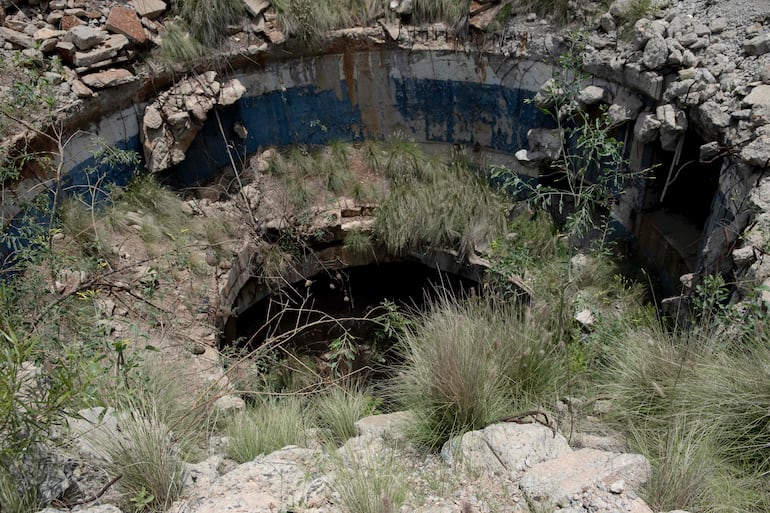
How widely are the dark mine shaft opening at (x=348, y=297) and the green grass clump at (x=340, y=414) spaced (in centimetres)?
272

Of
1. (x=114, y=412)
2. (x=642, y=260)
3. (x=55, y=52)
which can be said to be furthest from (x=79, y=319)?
(x=642, y=260)

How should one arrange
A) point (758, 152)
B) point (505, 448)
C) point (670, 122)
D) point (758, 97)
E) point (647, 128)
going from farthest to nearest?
point (647, 128) < point (670, 122) < point (758, 97) < point (758, 152) < point (505, 448)

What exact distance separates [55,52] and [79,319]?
3.04 meters

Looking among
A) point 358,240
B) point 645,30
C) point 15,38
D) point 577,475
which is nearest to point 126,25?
Answer: point 15,38

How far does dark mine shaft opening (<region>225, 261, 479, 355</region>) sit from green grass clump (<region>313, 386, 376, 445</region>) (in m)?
2.72

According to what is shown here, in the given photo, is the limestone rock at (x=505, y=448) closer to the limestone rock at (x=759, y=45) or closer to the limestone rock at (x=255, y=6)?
the limestone rock at (x=759, y=45)

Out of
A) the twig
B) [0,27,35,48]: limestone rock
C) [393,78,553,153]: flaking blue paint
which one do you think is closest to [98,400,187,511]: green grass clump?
the twig

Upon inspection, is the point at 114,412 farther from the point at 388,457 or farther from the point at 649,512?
the point at 649,512

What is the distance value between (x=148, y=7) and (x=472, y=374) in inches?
203

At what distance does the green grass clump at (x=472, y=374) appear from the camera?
2.82 meters

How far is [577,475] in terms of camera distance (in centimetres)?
222

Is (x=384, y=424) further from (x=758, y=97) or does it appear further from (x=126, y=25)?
(x=126, y=25)

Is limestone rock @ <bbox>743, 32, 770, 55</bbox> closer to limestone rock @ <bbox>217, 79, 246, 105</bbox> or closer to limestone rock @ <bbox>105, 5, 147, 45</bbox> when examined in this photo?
limestone rock @ <bbox>217, 79, 246, 105</bbox>

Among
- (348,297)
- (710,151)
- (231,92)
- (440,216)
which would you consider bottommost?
(348,297)
